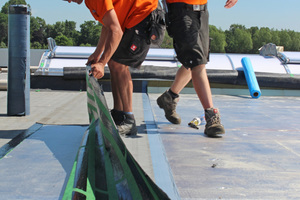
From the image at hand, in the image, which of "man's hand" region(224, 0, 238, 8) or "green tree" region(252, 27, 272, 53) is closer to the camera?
"man's hand" region(224, 0, 238, 8)

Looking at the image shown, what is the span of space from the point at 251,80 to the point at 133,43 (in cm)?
460

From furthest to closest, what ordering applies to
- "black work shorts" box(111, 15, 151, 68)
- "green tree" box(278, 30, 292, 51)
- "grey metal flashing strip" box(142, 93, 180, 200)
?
"green tree" box(278, 30, 292, 51), "black work shorts" box(111, 15, 151, 68), "grey metal flashing strip" box(142, 93, 180, 200)

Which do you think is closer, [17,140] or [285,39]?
[17,140]

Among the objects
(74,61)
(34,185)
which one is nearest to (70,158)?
(34,185)

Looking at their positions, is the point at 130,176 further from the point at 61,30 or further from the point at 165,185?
the point at 61,30

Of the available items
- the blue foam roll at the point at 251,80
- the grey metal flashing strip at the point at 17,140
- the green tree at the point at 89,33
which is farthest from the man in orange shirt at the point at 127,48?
the green tree at the point at 89,33

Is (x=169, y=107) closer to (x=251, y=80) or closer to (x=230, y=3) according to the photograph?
(x=230, y=3)

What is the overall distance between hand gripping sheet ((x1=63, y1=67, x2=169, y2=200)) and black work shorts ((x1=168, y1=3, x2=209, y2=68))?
5.60 ft

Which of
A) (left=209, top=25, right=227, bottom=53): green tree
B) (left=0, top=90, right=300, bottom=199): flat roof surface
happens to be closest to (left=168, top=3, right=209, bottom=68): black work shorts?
(left=0, top=90, right=300, bottom=199): flat roof surface

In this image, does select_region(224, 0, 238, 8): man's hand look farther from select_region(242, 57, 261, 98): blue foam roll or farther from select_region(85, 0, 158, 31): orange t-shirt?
select_region(242, 57, 261, 98): blue foam roll

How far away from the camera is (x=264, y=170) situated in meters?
2.17

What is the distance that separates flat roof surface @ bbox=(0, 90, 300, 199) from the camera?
1796 millimetres

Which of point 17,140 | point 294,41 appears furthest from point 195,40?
point 294,41

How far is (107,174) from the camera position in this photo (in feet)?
4.21
